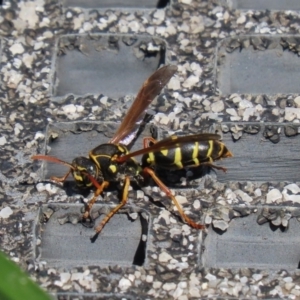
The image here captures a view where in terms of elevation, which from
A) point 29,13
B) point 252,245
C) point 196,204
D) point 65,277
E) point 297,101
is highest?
point 29,13

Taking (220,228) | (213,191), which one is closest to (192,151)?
(213,191)

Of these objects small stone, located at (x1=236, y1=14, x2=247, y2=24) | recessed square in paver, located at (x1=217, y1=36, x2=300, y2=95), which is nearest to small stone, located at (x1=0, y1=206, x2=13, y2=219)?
recessed square in paver, located at (x1=217, y1=36, x2=300, y2=95)

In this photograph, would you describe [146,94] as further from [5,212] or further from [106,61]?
[5,212]

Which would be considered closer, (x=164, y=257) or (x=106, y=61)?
(x=164, y=257)

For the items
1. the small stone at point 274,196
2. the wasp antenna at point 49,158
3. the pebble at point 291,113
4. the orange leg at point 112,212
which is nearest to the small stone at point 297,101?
the pebble at point 291,113

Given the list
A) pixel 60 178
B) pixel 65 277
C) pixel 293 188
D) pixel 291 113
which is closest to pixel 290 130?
pixel 291 113

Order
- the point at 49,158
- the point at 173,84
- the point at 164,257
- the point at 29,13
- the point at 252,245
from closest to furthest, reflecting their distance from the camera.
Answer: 1. the point at 164,257
2. the point at 252,245
3. the point at 49,158
4. the point at 173,84
5. the point at 29,13

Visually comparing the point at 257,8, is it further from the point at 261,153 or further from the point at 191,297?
the point at 191,297
